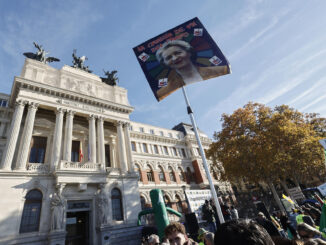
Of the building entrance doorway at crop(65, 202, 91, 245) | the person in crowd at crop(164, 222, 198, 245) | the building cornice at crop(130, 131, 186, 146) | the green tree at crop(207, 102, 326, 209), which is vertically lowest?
the person in crowd at crop(164, 222, 198, 245)

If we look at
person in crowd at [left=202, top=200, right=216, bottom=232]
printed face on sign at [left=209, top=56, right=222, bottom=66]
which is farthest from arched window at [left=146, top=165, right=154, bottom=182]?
printed face on sign at [left=209, top=56, right=222, bottom=66]

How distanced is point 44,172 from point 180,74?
13.4 metres

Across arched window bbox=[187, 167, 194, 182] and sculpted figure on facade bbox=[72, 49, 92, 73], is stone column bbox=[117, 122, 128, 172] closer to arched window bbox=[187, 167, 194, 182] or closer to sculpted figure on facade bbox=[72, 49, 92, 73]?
sculpted figure on facade bbox=[72, 49, 92, 73]

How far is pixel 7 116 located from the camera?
19156 millimetres

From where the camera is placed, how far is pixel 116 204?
17.0 m

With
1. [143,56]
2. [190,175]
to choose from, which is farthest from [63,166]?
[190,175]

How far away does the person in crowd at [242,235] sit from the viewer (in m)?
1.37

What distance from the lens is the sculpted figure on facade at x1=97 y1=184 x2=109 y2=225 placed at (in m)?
14.7

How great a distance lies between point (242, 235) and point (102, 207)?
53.0ft

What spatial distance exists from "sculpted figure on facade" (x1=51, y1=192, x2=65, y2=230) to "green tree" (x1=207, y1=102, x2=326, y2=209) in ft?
53.9

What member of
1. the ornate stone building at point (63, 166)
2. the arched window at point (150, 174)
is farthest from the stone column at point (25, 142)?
the arched window at point (150, 174)

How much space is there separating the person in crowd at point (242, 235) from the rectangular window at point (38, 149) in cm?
1958

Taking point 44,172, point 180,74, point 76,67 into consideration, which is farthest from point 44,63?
point 180,74

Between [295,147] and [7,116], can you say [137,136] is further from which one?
[295,147]
